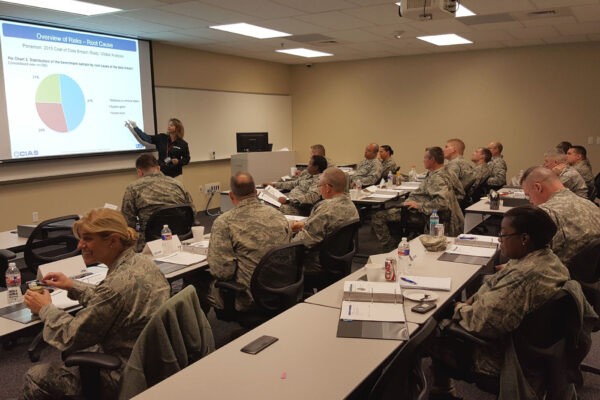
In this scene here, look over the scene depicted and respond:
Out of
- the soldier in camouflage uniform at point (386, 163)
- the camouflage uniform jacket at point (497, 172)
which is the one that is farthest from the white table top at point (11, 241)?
the camouflage uniform jacket at point (497, 172)

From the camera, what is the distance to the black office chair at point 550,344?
6.34ft

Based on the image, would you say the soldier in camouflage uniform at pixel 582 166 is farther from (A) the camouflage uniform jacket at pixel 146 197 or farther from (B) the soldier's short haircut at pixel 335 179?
(A) the camouflage uniform jacket at pixel 146 197

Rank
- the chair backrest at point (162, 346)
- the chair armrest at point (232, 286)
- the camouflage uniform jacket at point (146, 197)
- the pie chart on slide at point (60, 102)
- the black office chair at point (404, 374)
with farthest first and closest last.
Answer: the pie chart on slide at point (60, 102) < the camouflage uniform jacket at point (146, 197) < the chair armrest at point (232, 286) < the chair backrest at point (162, 346) < the black office chair at point (404, 374)

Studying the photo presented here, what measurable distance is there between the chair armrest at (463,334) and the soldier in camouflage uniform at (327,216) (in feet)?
4.34

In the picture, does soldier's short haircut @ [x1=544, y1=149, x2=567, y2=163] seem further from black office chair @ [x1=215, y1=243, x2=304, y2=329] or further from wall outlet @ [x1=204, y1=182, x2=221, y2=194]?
wall outlet @ [x1=204, y1=182, x2=221, y2=194]

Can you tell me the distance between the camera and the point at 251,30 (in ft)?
22.1

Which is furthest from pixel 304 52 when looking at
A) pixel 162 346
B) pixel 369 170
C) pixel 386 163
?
pixel 162 346

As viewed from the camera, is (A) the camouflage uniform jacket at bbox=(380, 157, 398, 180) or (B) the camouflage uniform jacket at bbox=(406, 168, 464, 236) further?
(A) the camouflage uniform jacket at bbox=(380, 157, 398, 180)

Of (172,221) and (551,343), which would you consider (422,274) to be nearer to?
(551,343)

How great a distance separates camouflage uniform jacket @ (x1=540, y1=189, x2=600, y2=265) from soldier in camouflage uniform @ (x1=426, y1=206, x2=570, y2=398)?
877 mm

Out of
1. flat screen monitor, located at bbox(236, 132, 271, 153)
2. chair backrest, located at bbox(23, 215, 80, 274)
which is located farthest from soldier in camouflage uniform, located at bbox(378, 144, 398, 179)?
chair backrest, located at bbox(23, 215, 80, 274)

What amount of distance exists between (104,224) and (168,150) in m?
5.23

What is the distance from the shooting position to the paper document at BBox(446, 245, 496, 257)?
10.1ft

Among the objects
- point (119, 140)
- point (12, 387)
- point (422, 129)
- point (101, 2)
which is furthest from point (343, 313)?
point (422, 129)
